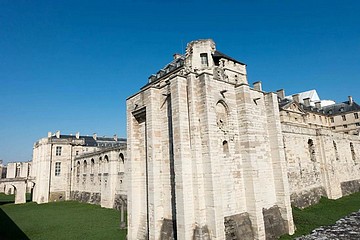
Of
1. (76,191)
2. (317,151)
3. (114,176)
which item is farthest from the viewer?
(76,191)

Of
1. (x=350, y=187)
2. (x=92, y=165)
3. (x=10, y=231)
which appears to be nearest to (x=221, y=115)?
(x=10, y=231)

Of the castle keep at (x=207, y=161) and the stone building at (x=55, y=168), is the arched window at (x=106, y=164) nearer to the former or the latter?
the stone building at (x=55, y=168)

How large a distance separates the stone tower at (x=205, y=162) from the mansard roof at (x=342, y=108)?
1530 inches

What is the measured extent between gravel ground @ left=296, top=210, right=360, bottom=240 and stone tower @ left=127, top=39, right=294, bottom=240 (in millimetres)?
5466

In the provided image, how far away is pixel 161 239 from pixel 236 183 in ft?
16.4

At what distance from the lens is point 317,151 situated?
24484 millimetres

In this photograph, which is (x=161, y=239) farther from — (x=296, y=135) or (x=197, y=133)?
(x=296, y=135)

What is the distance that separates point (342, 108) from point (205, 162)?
4640 centimetres

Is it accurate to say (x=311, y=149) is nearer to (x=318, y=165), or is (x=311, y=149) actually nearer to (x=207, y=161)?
(x=318, y=165)

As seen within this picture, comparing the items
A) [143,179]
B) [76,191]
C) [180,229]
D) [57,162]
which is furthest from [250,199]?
[57,162]

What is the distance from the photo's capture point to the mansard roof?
4519 centimetres

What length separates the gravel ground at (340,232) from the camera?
551 cm

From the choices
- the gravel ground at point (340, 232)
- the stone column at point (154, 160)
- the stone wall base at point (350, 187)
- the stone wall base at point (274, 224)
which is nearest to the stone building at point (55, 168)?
A: the stone column at point (154, 160)

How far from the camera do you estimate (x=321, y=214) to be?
711 inches
